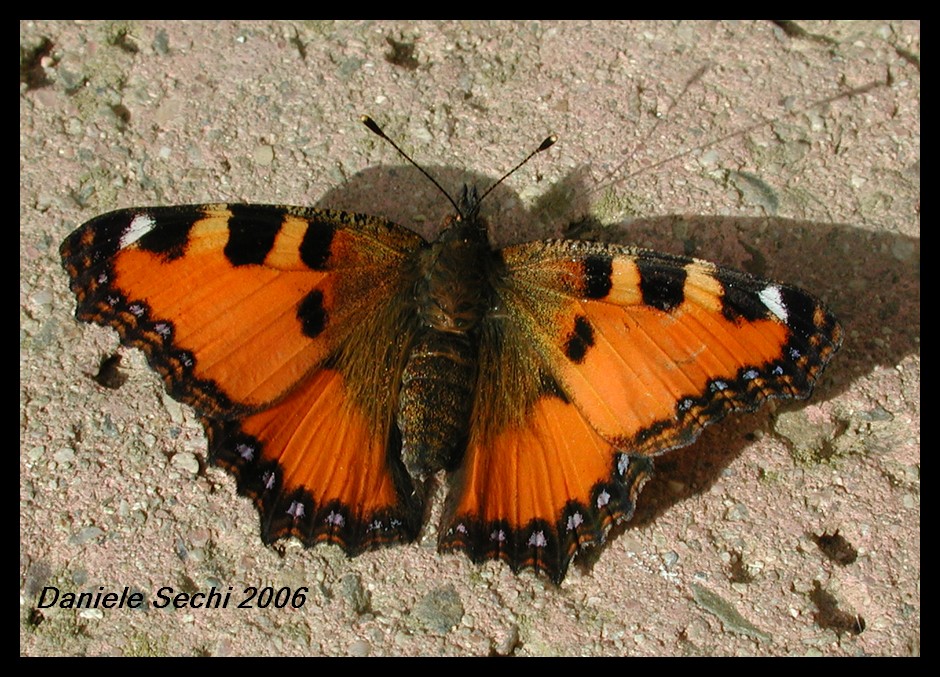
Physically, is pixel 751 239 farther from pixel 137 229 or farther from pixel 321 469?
pixel 137 229

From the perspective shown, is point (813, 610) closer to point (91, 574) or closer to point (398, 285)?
point (398, 285)

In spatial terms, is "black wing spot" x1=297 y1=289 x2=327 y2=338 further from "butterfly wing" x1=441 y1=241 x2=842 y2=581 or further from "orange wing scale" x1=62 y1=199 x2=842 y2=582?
"butterfly wing" x1=441 y1=241 x2=842 y2=581

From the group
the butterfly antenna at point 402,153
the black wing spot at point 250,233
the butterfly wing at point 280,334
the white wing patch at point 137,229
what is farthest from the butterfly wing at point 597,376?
the white wing patch at point 137,229

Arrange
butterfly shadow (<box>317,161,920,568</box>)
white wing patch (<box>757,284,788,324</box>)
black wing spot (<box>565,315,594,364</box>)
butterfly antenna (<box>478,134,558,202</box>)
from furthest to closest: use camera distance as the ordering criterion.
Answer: butterfly shadow (<box>317,161,920,568</box>) → butterfly antenna (<box>478,134,558,202</box>) → black wing spot (<box>565,315,594,364</box>) → white wing patch (<box>757,284,788,324</box>)

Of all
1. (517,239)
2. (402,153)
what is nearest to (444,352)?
(517,239)

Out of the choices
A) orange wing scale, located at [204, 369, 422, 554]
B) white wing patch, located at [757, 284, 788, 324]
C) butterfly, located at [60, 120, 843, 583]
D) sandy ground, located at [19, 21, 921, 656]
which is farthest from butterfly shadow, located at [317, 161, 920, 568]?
orange wing scale, located at [204, 369, 422, 554]

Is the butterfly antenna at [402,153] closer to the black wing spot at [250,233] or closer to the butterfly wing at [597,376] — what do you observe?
the butterfly wing at [597,376]
